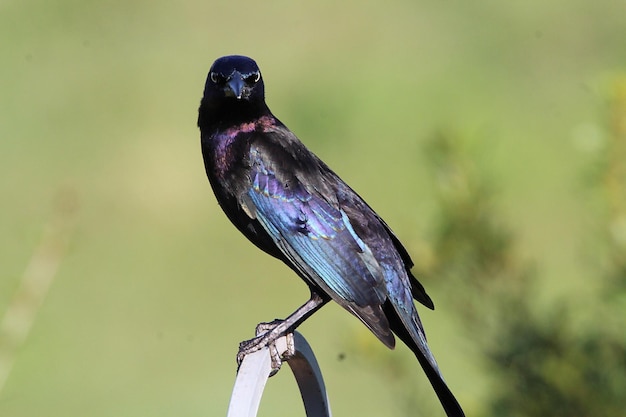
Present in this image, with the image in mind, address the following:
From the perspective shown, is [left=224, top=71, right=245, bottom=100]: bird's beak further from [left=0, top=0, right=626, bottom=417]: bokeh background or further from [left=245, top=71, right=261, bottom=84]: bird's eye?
[left=0, top=0, right=626, bottom=417]: bokeh background

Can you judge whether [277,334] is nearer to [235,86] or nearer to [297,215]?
[297,215]

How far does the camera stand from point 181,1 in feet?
38.8

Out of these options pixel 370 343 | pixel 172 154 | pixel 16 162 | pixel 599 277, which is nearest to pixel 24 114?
pixel 16 162

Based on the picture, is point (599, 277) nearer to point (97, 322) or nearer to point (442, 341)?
point (442, 341)

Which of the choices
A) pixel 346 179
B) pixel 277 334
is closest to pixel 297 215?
pixel 277 334

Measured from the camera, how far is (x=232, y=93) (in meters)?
4.20

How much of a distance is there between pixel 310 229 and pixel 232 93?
49cm

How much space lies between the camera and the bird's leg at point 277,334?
3912 millimetres

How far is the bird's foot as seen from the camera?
12.8ft

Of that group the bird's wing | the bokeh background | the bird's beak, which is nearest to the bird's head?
the bird's beak

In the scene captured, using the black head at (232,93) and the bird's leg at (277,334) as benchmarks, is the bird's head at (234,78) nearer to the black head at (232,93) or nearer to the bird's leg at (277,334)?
the black head at (232,93)

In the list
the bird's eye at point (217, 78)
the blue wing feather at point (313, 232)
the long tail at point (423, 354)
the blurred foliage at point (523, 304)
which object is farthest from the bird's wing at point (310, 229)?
the blurred foliage at point (523, 304)

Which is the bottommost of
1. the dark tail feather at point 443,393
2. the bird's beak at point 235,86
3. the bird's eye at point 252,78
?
the dark tail feather at point 443,393

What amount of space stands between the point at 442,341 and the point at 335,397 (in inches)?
35.4
